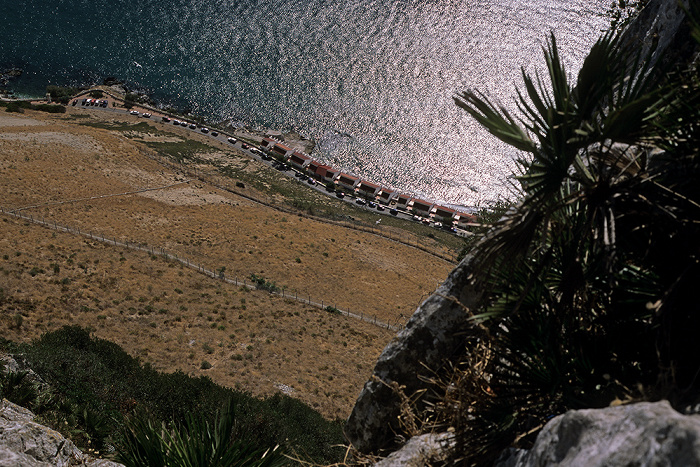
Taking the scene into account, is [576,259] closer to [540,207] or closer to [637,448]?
[540,207]

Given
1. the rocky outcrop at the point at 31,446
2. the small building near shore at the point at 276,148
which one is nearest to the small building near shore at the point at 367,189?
the small building near shore at the point at 276,148

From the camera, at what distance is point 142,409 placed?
9.90 meters

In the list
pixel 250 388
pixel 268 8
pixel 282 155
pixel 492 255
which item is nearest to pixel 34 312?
pixel 250 388

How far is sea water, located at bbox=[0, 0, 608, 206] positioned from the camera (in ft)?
224

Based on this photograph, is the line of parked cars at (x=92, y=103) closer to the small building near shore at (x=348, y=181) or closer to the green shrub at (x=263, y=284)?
the small building near shore at (x=348, y=181)

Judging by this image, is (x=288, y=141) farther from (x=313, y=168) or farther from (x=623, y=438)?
(x=623, y=438)

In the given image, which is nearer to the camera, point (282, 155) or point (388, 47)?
point (282, 155)

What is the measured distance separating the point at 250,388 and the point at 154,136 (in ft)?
147

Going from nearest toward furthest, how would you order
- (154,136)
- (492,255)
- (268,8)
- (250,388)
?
(492,255) < (250,388) < (154,136) < (268,8)

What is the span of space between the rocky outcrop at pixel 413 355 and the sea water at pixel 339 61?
57.3 metres

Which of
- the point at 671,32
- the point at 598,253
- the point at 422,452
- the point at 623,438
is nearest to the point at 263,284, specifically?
the point at 671,32

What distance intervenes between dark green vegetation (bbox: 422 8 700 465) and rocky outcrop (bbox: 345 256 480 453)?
1.10 meters

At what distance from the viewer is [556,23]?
279 ft

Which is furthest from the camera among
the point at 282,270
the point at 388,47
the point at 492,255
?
the point at 388,47
